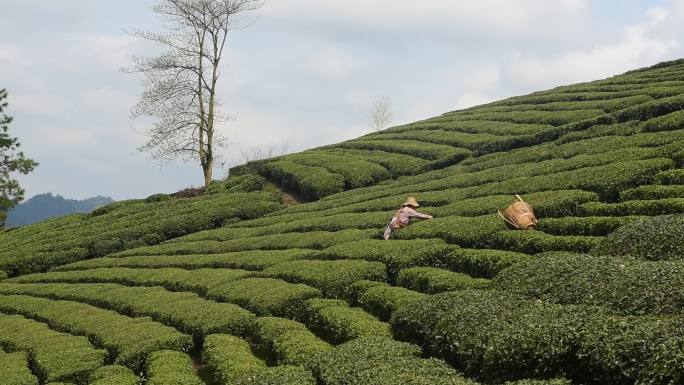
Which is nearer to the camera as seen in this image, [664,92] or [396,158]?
[664,92]

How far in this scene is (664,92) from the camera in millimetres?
35031

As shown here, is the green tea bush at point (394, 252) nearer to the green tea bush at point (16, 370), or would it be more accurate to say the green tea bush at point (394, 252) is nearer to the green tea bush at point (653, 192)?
the green tea bush at point (653, 192)

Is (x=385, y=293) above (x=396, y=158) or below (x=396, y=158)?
below

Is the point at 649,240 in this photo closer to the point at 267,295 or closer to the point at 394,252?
the point at 394,252

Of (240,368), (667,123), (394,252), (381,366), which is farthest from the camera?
(667,123)

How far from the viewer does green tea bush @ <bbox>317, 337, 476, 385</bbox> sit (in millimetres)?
11445

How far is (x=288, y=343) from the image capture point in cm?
1557

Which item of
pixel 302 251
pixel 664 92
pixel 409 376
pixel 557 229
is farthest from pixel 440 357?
pixel 664 92

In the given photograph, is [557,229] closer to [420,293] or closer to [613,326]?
[420,293]

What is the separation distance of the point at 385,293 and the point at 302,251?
7528 mm

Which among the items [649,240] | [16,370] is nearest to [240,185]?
[16,370]

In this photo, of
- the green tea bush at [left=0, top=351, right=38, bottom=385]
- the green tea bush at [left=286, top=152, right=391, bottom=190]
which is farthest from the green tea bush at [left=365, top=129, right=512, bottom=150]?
the green tea bush at [left=0, top=351, right=38, bottom=385]

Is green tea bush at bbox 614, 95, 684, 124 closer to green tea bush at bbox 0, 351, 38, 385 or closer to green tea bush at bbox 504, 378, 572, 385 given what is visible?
green tea bush at bbox 504, 378, 572, 385

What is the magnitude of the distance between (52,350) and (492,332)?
12.0 meters
